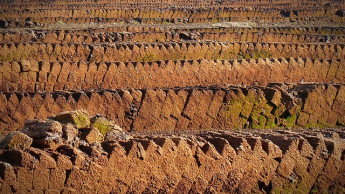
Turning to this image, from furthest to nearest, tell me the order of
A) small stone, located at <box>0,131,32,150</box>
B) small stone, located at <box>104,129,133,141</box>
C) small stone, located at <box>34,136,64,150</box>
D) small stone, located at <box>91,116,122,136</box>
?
small stone, located at <box>91,116,122,136</box>
small stone, located at <box>104,129,133,141</box>
small stone, located at <box>34,136,64,150</box>
small stone, located at <box>0,131,32,150</box>

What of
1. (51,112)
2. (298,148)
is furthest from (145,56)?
(298,148)

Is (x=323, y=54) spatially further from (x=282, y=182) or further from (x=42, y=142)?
(x=42, y=142)

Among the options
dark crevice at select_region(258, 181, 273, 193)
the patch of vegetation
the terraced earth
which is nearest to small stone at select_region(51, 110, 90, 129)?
the terraced earth

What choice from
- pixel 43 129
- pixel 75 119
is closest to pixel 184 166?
pixel 75 119

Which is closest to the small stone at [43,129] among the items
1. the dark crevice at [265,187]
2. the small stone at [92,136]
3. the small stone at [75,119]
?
the small stone at [92,136]

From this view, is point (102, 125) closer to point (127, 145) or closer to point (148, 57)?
point (127, 145)

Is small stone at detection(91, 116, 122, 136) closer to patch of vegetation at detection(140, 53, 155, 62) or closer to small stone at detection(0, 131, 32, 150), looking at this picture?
small stone at detection(0, 131, 32, 150)
